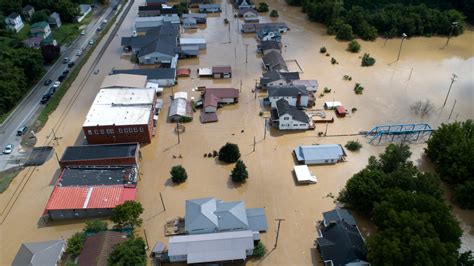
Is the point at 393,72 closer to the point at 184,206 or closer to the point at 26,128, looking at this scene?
the point at 184,206

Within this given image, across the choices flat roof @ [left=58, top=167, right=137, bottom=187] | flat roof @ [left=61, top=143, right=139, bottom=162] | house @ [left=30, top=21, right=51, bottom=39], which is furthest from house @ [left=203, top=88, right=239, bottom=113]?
house @ [left=30, top=21, right=51, bottom=39]

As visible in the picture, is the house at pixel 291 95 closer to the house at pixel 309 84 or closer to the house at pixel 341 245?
the house at pixel 309 84

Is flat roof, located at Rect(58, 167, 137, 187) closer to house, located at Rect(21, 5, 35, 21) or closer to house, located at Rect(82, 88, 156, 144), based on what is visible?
house, located at Rect(82, 88, 156, 144)

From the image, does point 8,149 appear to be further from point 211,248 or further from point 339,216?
point 339,216

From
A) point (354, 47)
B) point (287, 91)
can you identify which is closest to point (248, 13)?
point (354, 47)

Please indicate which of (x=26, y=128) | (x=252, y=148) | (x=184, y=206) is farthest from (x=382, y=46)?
(x=26, y=128)

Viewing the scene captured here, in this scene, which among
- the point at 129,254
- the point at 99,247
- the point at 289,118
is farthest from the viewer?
the point at 289,118

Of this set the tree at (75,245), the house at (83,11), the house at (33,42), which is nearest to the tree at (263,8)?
the house at (83,11)
